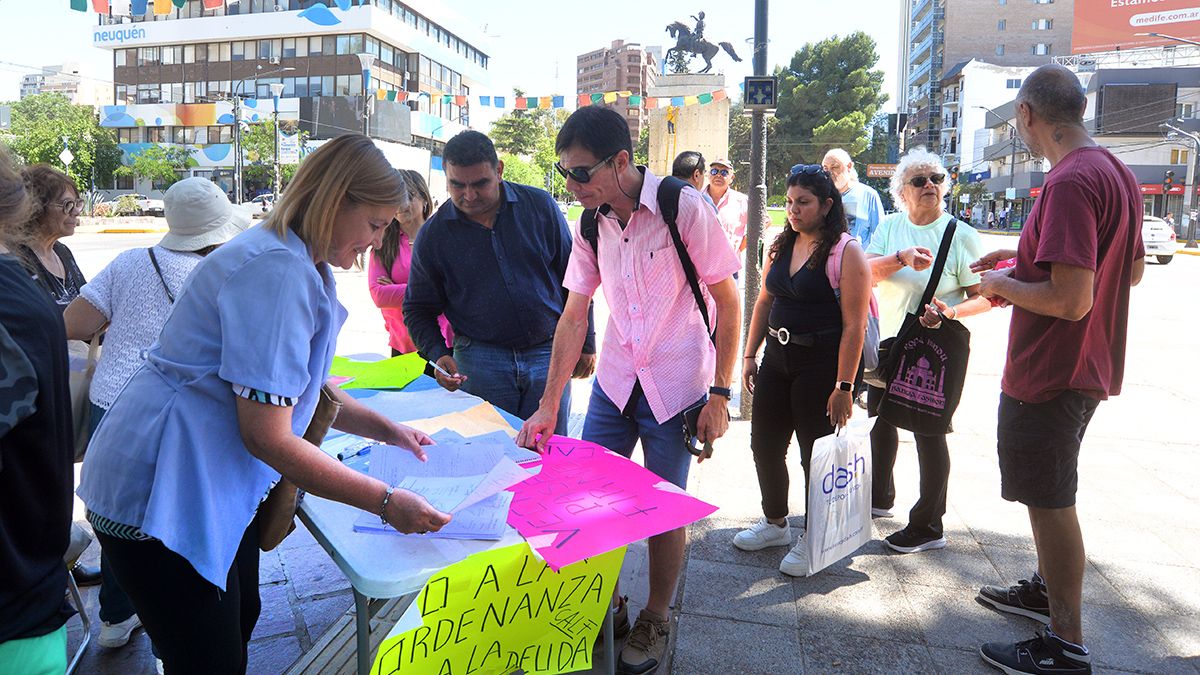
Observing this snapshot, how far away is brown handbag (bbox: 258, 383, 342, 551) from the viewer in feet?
6.13

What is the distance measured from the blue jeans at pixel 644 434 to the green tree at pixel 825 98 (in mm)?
49913

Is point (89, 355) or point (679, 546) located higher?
point (89, 355)

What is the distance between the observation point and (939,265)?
3650 millimetres

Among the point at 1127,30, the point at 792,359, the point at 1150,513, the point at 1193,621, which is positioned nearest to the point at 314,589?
the point at 792,359

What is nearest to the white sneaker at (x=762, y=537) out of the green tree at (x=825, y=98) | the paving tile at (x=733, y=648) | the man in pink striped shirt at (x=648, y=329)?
the paving tile at (x=733, y=648)

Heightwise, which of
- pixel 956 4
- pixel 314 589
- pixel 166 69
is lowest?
pixel 314 589

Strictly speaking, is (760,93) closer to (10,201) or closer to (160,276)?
(160,276)

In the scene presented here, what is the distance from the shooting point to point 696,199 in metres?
2.62

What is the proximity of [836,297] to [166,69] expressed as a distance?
2752 inches

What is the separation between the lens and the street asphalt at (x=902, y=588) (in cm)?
285

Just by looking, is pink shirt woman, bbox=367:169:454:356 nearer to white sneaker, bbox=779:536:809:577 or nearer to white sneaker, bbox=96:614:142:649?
white sneaker, bbox=96:614:142:649

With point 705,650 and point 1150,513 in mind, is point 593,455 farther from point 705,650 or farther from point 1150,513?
point 1150,513

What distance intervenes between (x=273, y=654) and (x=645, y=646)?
1351 millimetres

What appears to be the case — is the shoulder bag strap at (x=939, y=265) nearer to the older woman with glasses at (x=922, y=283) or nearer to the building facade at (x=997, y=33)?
the older woman with glasses at (x=922, y=283)
